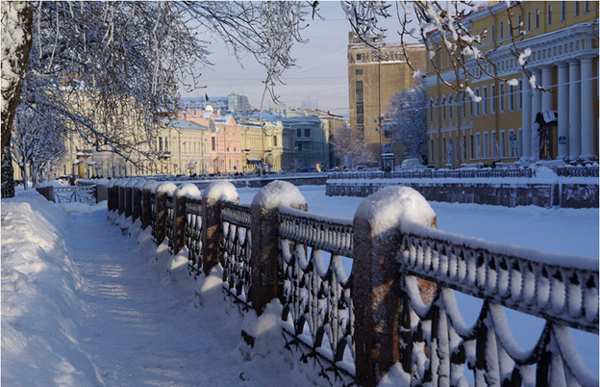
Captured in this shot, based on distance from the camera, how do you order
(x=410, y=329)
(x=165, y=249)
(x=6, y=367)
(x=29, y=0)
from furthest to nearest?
(x=165, y=249) → (x=29, y=0) → (x=6, y=367) → (x=410, y=329)

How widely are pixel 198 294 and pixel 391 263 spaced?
5.55 meters

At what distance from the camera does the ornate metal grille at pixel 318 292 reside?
490 cm

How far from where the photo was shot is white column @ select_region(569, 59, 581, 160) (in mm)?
51062

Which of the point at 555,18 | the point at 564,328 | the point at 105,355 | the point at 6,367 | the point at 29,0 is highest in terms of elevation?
the point at 555,18

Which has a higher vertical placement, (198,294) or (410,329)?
(410,329)

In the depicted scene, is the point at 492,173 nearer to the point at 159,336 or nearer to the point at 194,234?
the point at 194,234

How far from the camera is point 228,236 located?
28.1ft

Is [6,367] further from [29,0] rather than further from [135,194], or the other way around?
[135,194]

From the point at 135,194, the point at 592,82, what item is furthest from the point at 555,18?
the point at 135,194

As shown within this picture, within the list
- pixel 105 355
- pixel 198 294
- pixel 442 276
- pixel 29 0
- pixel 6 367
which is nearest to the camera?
pixel 442 276

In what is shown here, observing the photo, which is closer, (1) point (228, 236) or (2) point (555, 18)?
(1) point (228, 236)

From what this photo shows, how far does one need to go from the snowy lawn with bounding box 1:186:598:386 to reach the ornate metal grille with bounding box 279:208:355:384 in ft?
0.97

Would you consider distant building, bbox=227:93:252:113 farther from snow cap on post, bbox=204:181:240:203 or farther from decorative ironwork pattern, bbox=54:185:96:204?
snow cap on post, bbox=204:181:240:203

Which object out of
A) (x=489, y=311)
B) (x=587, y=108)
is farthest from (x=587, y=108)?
(x=489, y=311)
